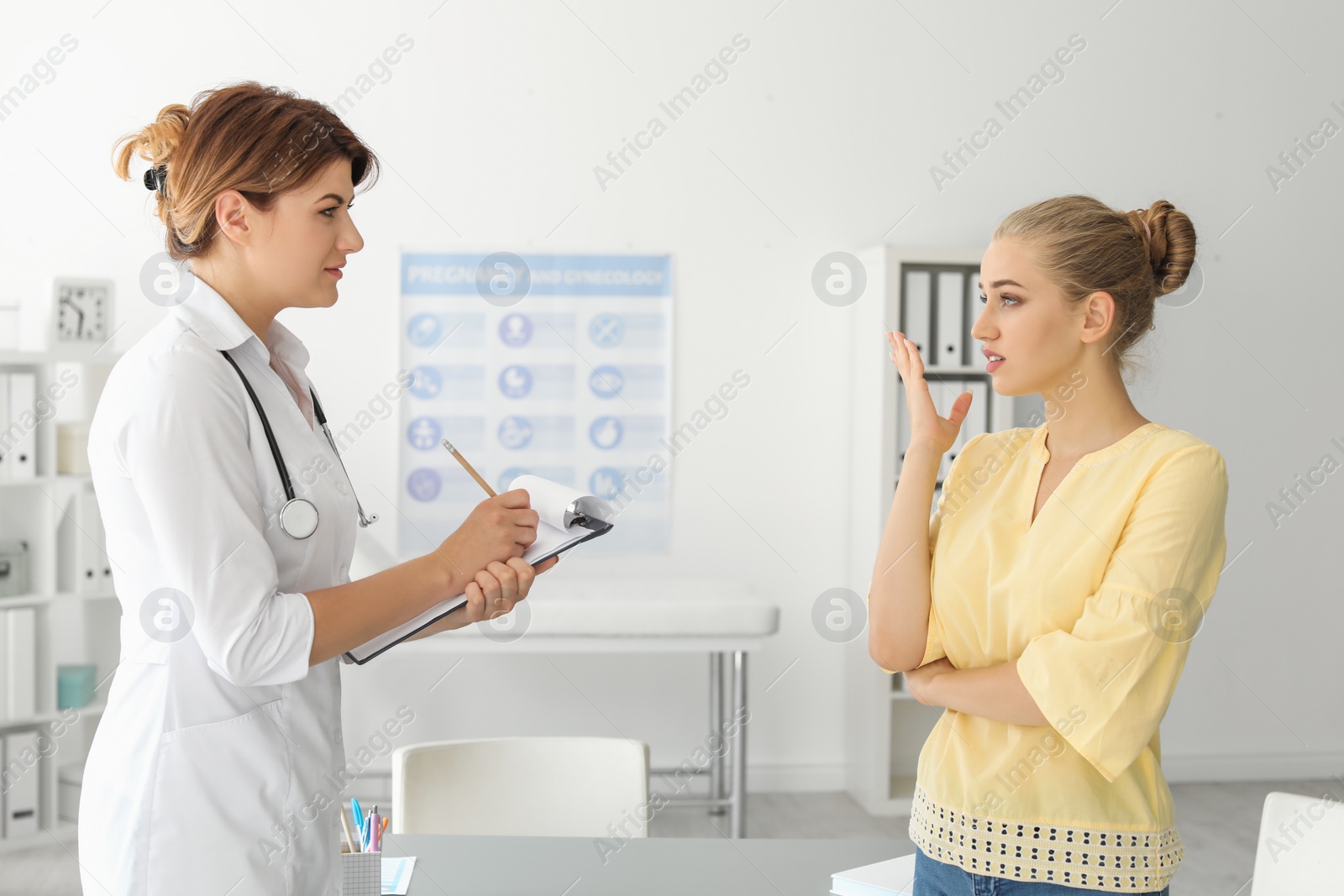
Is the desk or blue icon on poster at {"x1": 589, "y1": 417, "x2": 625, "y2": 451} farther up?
blue icon on poster at {"x1": 589, "y1": 417, "x2": 625, "y2": 451}

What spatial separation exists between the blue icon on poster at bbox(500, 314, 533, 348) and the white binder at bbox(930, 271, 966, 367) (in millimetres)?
1523

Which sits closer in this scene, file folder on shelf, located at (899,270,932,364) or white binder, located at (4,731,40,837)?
Answer: white binder, located at (4,731,40,837)

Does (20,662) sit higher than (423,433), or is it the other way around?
Result: (423,433)

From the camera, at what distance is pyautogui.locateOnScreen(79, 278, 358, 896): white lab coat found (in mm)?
1137

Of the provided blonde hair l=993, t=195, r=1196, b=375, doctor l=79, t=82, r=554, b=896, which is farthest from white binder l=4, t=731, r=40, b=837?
blonde hair l=993, t=195, r=1196, b=375

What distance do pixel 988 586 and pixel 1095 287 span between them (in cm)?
40

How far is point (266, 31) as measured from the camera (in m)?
4.04

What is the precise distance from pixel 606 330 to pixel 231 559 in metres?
3.14

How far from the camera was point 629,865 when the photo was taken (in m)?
1.62

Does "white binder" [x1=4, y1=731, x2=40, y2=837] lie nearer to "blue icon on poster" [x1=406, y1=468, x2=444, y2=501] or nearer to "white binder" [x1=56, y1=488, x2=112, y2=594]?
"white binder" [x1=56, y1=488, x2=112, y2=594]

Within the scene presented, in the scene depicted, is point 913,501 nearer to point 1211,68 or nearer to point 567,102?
point 567,102

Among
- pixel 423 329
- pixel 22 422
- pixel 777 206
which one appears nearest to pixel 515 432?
pixel 423 329

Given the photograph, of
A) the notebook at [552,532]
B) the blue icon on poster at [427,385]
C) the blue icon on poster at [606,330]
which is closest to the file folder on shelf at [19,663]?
the blue icon on poster at [427,385]

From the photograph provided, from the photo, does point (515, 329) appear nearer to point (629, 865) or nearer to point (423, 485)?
point (423, 485)
